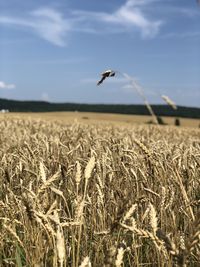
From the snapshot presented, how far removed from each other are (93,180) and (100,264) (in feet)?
5.83

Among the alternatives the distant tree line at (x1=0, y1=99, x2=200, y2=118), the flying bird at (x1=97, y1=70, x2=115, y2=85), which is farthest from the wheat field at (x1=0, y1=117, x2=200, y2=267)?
the distant tree line at (x1=0, y1=99, x2=200, y2=118)

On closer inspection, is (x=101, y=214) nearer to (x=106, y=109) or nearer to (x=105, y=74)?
(x=105, y=74)

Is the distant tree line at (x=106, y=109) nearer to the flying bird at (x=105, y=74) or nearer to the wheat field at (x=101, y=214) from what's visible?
the wheat field at (x=101, y=214)

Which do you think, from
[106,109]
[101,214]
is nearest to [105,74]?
[101,214]

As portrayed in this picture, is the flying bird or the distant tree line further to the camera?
the distant tree line

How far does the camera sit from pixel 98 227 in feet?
11.8

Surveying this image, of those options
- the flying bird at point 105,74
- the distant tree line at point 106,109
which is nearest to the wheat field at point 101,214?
the flying bird at point 105,74

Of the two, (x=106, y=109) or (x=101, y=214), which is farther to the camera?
(x=106, y=109)

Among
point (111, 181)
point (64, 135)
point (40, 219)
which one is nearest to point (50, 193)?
point (111, 181)

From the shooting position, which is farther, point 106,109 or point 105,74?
point 106,109

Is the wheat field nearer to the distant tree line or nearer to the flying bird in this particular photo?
the flying bird

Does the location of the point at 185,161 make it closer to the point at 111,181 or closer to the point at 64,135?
the point at 111,181

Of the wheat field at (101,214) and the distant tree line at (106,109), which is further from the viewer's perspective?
the distant tree line at (106,109)

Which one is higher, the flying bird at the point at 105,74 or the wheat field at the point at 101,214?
the flying bird at the point at 105,74
